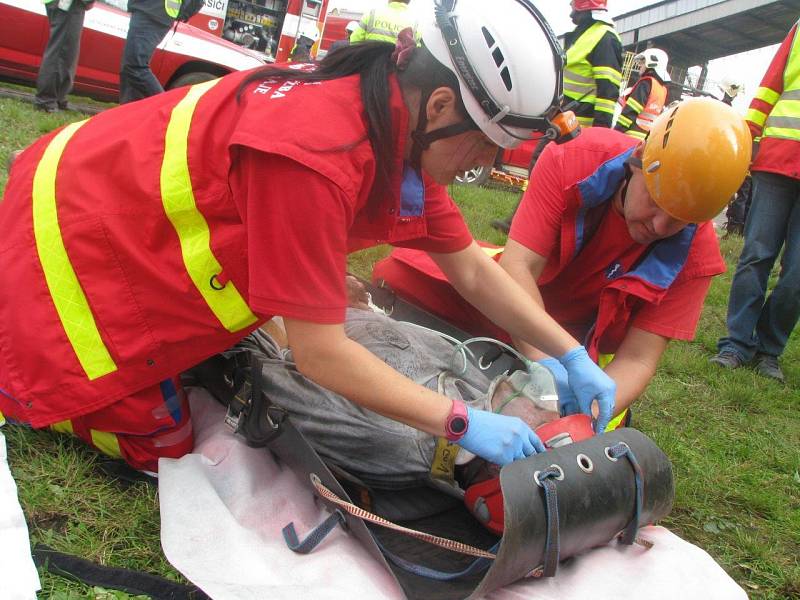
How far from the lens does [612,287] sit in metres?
2.40

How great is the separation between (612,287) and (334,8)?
15.2 metres

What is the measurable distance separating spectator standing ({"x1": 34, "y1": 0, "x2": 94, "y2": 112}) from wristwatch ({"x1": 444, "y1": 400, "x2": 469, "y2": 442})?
5.65m

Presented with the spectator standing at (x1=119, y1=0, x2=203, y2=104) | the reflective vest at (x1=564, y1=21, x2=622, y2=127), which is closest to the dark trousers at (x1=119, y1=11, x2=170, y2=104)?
the spectator standing at (x1=119, y1=0, x2=203, y2=104)

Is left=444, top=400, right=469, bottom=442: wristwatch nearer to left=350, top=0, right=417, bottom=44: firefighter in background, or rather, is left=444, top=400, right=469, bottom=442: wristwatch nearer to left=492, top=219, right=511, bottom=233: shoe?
left=492, top=219, right=511, bottom=233: shoe

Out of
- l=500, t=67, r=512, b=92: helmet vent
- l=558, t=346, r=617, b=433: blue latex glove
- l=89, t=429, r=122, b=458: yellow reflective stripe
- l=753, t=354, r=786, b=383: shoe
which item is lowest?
l=753, t=354, r=786, b=383: shoe

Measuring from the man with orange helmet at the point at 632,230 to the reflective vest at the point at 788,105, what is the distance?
5.83ft

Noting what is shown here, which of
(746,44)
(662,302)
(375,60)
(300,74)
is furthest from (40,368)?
(746,44)

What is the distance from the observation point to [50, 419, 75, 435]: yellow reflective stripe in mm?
1878

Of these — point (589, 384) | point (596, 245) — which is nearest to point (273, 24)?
point (596, 245)

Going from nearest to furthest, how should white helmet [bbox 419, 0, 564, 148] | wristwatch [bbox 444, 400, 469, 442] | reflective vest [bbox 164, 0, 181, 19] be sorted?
white helmet [bbox 419, 0, 564, 148] → wristwatch [bbox 444, 400, 469, 442] → reflective vest [bbox 164, 0, 181, 19]

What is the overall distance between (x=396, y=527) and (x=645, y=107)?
21.9 feet

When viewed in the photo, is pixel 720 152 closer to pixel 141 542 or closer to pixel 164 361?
pixel 164 361

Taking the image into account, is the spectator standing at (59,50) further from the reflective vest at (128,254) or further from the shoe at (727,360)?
the shoe at (727,360)

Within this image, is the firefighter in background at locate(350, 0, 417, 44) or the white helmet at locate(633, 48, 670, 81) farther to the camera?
the white helmet at locate(633, 48, 670, 81)
